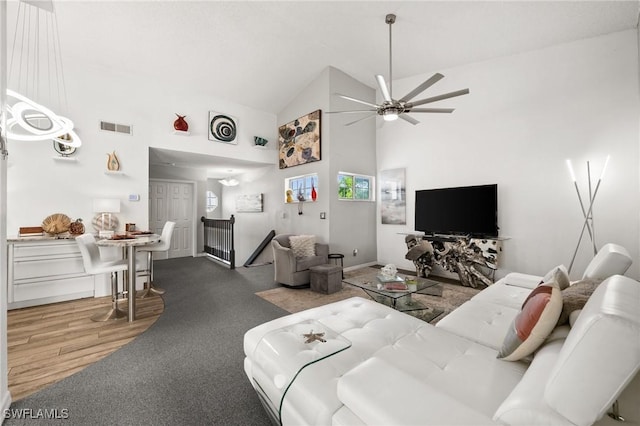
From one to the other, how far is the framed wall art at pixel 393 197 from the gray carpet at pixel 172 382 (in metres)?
3.32

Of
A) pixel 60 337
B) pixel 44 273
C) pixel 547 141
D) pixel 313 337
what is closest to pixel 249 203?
pixel 44 273

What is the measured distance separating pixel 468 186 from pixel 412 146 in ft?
4.52

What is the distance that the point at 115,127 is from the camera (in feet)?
13.2

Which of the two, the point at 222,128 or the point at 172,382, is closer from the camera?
the point at 172,382

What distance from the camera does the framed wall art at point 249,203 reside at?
22.1 ft

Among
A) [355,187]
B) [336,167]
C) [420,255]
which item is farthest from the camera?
[355,187]

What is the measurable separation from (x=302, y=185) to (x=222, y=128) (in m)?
1.97

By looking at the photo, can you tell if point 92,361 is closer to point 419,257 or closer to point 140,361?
point 140,361

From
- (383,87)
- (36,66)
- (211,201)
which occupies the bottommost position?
(211,201)

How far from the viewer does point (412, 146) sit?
5.23 meters

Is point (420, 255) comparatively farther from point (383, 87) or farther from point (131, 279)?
point (131, 279)

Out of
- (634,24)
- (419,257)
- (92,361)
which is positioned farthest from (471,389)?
(634,24)

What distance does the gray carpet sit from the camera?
5.20ft

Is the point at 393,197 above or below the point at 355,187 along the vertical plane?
below
